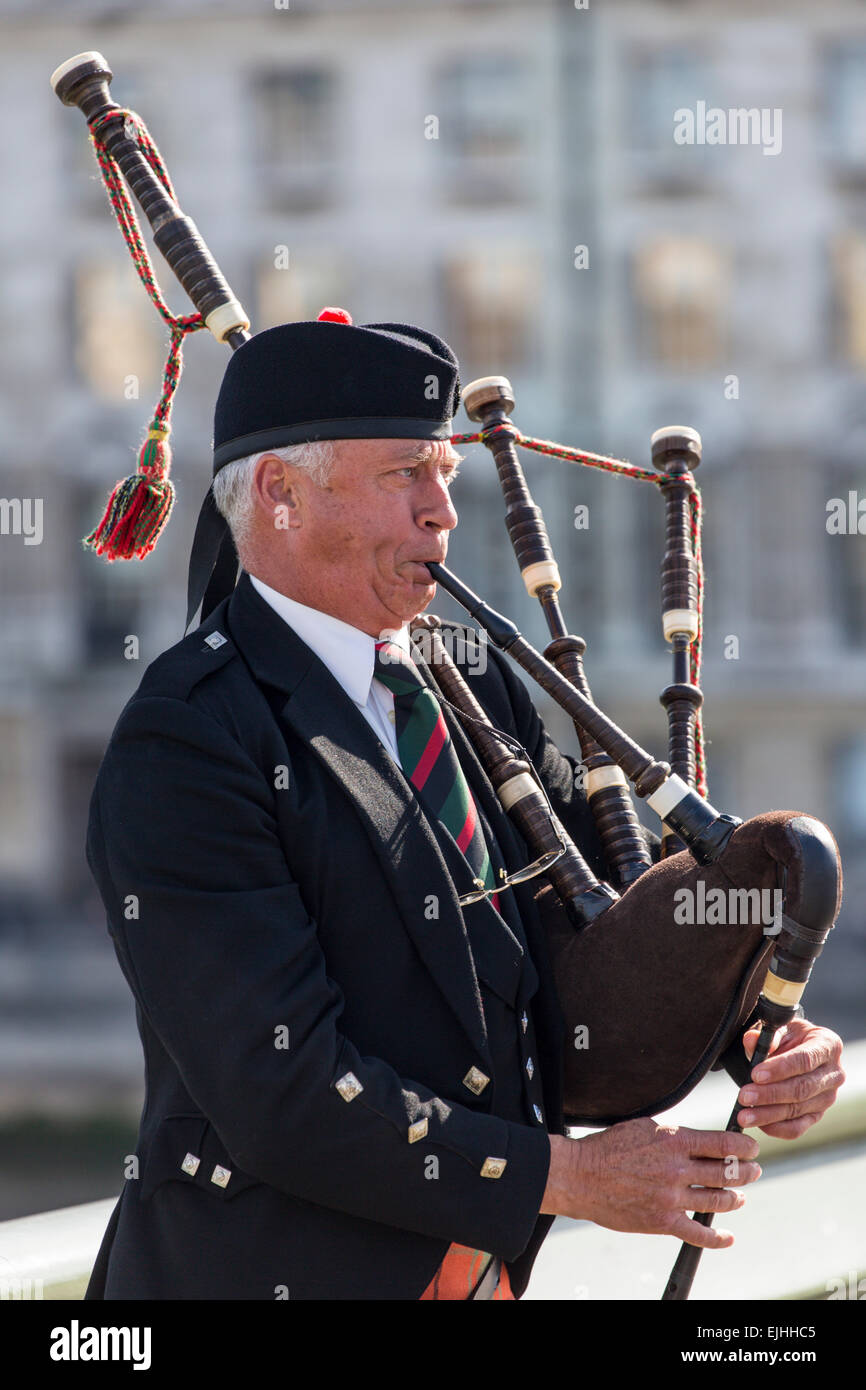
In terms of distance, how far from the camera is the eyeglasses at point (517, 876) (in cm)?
187

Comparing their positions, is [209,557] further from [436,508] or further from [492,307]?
[492,307]

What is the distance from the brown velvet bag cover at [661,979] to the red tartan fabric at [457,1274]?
25 centimetres

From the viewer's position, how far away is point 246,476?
6.31 feet

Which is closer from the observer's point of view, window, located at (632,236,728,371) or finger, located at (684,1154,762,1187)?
finger, located at (684,1154,762,1187)

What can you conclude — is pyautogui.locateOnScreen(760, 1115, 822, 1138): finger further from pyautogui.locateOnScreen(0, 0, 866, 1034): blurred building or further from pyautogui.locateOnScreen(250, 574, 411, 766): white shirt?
pyautogui.locateOnScreen(0, 0, 866, 1034): blurred building

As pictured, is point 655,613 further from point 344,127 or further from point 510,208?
point 344,127

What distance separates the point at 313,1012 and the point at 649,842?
715mm

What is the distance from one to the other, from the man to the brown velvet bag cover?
5 centimetres

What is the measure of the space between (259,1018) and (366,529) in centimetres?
58

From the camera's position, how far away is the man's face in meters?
1.87

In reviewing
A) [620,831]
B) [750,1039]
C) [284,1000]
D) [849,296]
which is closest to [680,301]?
[849,296]
